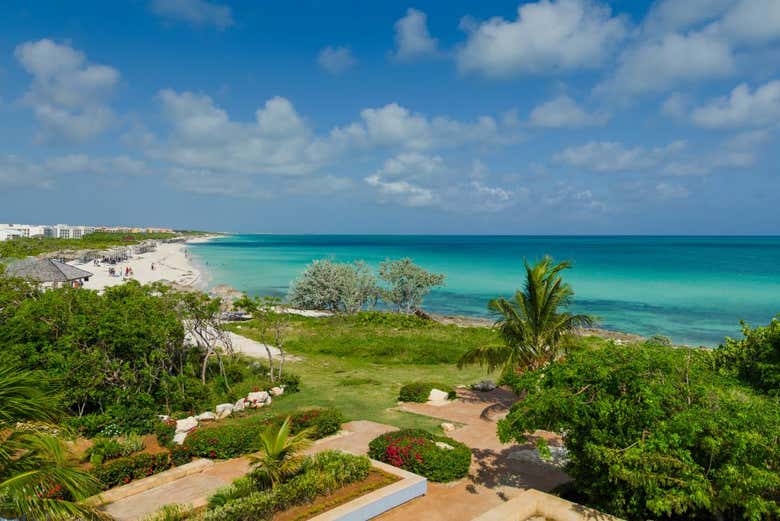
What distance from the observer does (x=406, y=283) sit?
4181cm

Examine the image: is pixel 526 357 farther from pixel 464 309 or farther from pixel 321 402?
pixel 464 309

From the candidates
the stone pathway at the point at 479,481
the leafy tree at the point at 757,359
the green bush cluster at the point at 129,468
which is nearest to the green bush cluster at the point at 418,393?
the stone pathway at the point at 479,481

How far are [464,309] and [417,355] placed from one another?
26054mm

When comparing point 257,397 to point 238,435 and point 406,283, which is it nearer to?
point 238,435

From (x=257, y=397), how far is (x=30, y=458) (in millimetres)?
9496

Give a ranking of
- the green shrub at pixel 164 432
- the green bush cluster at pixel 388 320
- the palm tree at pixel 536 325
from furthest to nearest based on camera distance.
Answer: the green bush cluster at pixel 388 320
the palm tree at pixel 536 325
the green shrub at pixel 164 432

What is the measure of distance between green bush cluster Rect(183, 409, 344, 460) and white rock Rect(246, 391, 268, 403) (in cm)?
191

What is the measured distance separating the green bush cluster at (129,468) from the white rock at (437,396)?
7491mm

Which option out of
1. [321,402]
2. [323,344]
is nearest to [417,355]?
[323,344]

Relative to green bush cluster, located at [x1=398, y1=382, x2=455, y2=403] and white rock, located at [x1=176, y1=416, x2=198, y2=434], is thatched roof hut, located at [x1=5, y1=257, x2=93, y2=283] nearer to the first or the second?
white rock, located at [x1=176, y1=416, x2=198, y2=434]

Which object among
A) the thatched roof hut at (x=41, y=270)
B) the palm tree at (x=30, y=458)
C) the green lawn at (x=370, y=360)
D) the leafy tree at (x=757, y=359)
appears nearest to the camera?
the palm tree at (x=30, y=458)

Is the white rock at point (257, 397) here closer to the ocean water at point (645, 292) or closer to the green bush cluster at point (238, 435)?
the green bush cluster at point (238, 435)

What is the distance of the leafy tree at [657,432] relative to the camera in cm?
666

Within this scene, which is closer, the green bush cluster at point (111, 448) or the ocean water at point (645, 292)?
the green bush cluster at point (111, 448)
